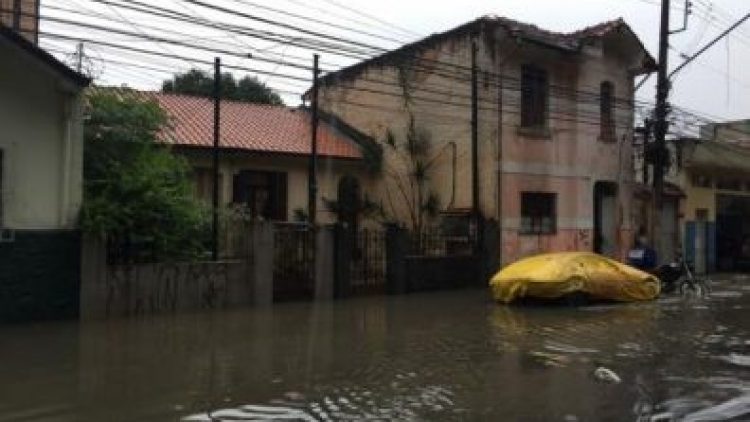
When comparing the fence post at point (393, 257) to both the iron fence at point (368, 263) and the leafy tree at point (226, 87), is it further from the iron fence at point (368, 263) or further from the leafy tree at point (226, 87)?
the leafy tree at point (226, 87)

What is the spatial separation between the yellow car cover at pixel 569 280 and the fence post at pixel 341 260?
3.42 m

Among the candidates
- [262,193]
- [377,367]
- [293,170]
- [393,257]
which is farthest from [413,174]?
[377,367]

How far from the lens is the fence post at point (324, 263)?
21.3m

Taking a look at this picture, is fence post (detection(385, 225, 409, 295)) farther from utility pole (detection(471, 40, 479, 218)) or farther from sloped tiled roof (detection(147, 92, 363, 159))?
sloped tiled roof (detection(147, 92, 363, 159))

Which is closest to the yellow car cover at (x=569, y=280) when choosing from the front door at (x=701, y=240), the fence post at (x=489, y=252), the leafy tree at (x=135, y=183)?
the fence post at (x=489, y=252)

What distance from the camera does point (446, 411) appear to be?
30.6 ft

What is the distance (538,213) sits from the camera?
2938 cm

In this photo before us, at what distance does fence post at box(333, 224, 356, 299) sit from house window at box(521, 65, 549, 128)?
30.4 ft

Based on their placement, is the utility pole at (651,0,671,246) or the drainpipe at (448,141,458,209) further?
the drainpipe at (448,141,458,209)

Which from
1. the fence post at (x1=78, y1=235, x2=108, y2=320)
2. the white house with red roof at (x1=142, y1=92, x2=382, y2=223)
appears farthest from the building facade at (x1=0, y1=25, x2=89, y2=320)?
the white house with red roof at (x1=142, y1=92, x2=382, y2=223)

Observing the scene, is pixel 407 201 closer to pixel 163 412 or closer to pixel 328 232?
pixel 328 232

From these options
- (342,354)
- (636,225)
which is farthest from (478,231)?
(342,354)

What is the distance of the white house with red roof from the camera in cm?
2464

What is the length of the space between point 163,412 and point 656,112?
72.0 ft
